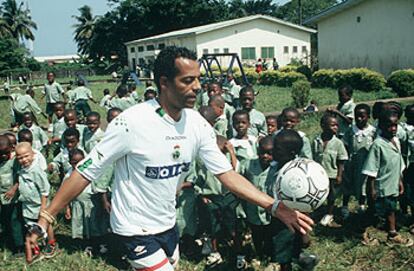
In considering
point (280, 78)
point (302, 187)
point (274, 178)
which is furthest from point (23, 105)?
point (280, 78)

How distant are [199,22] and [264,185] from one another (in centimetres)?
4779

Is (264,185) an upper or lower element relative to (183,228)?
upper

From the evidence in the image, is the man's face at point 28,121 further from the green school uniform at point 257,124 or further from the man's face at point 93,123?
the green school uniform at point 257,124

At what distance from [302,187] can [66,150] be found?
13.6 ft

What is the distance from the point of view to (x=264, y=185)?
4465 millimetres

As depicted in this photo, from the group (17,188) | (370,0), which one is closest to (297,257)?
(17,188)

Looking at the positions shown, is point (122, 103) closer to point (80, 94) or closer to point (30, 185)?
point (80, 94)

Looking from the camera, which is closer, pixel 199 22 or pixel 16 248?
pixel 16 248

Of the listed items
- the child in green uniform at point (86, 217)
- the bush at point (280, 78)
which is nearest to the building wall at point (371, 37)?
the bush at point (280, 78)

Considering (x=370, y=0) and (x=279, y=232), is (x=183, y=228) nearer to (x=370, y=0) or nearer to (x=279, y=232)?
(x=279, y=232)

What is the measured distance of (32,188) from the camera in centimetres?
511

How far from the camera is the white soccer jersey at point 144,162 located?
2732mm

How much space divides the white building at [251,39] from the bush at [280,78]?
8.34 meters

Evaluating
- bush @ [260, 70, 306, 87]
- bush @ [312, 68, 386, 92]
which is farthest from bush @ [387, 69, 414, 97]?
bush @ [260, 70, 306, 87]
